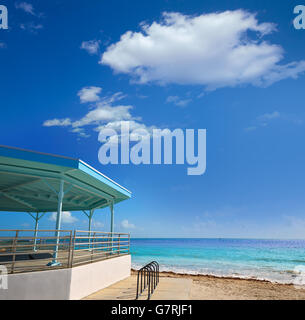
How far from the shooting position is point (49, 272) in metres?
6.93

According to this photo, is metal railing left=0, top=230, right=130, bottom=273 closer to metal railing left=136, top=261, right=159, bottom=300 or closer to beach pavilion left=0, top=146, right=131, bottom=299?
beach pavilion left=0, top=146, right=131, bottom=299

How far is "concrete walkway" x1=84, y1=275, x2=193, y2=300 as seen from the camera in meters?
8.25

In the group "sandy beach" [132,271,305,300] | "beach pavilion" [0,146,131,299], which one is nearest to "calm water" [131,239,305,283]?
"sandy beach" [132,271,305,300]

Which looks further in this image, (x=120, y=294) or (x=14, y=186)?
(x=14, y=186)

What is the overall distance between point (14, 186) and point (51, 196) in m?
2.75

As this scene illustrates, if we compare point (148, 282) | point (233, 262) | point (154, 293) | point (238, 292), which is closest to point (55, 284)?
point (148, 282)

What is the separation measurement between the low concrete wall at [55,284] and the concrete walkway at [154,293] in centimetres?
42

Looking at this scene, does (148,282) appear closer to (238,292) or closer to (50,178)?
(50,178)

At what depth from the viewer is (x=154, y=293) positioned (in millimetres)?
8906
